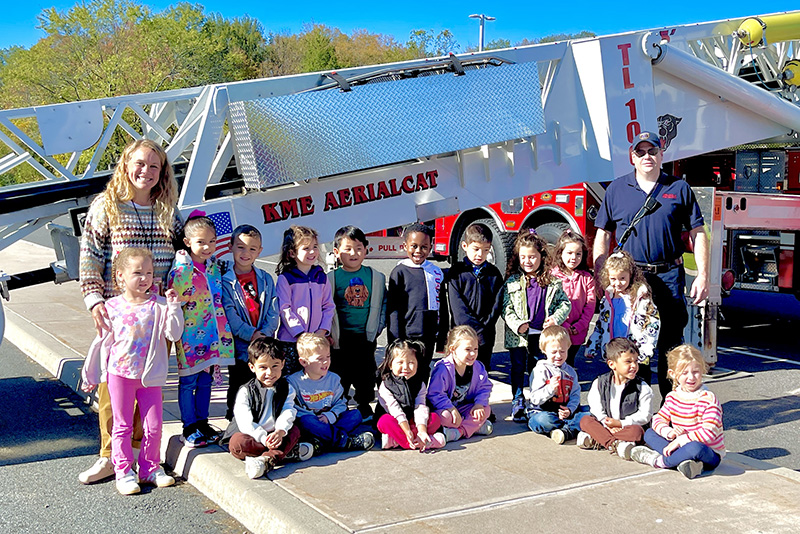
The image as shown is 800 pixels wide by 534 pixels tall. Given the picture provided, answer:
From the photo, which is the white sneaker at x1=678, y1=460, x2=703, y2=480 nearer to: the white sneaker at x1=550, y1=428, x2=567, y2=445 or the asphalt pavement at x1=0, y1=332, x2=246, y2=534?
the white sneaker at x1=550, y1=428, x2=567, y2=445

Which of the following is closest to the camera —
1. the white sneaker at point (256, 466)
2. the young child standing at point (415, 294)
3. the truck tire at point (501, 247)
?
the white sneaker at point (256, 466)

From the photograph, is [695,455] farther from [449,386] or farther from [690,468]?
[449,386]

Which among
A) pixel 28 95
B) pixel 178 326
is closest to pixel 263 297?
pixel 178 326

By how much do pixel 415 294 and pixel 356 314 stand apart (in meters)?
0.40

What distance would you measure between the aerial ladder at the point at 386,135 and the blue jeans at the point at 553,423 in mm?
2008

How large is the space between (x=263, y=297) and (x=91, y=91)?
36.1 metres

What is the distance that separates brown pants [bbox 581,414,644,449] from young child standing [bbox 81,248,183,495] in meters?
2.33

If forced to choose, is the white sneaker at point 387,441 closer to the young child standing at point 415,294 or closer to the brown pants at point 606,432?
the young child standing at point 415,294

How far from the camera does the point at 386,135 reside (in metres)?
6.26

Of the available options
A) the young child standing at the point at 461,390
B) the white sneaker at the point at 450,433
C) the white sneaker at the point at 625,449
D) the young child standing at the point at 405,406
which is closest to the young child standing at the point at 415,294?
the young child standing at the point at 461,390

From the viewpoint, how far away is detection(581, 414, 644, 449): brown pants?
4.90 meters

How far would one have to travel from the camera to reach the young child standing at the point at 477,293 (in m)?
5.79

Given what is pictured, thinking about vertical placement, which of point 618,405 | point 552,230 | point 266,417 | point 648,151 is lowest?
point 618,405

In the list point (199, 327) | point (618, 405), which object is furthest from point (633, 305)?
point (199, 327)
